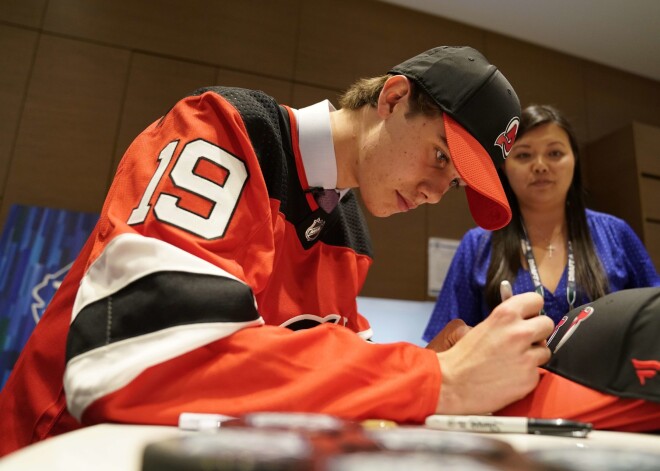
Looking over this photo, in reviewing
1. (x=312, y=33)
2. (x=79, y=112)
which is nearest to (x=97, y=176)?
(x=79, y=112)

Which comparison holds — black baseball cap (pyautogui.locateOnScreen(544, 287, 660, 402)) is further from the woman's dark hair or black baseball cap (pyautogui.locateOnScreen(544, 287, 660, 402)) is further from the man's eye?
the woman's dark hair

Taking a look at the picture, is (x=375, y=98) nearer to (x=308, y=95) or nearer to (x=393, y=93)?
(x=393, y=93)

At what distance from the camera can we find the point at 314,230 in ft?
3.17

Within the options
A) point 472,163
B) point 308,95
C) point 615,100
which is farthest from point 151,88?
point 615,100

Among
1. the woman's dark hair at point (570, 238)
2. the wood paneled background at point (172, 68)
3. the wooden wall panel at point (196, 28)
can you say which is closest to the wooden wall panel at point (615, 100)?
the wood paneled background at point (172, 68)

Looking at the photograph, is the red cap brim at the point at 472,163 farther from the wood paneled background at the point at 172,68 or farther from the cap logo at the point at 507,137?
the wood paneled background at the point at 172,68

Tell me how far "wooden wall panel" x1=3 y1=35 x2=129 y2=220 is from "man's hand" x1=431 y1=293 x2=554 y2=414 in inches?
Result: 88.2

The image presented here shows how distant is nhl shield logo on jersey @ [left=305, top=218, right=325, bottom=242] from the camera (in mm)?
952

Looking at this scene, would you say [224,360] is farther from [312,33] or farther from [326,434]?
[312,33]

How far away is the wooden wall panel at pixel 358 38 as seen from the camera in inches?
110

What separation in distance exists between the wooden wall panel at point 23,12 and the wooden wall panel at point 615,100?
11.6ft

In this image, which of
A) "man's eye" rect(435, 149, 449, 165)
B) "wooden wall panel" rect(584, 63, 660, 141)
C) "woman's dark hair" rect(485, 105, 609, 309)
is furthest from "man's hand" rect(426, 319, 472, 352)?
"wooden wall panel" rect(584, 63, 660, 141)

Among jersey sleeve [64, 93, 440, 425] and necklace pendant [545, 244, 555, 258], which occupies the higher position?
necklace pendant [545, 244, 555, 258]

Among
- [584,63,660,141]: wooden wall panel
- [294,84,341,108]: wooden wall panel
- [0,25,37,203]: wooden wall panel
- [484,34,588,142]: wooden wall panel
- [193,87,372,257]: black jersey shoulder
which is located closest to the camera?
[193,87,372,257]: black jersey shoulder
